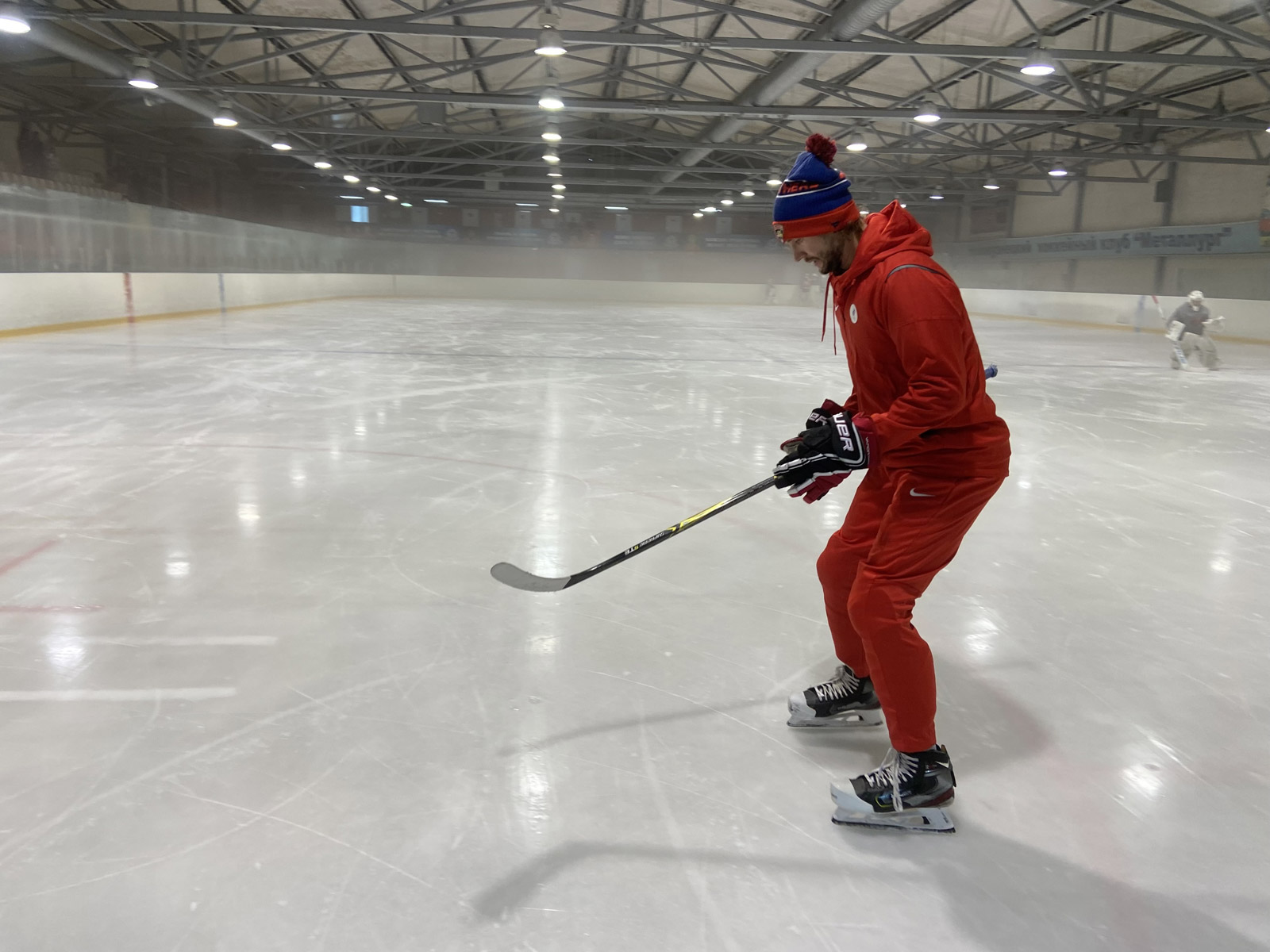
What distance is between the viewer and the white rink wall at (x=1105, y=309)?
1725cm

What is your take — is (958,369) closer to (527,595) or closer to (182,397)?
(527,595)

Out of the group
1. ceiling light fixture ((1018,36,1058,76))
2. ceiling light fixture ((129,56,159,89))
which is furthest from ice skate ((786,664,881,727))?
ceiling light fixture ((129,56,159,89))

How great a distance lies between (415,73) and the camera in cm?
1647

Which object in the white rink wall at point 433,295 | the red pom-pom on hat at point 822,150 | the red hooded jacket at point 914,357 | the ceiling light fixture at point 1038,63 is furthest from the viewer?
the white rink wall at point 433,295

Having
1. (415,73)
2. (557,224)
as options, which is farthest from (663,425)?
(557,224)

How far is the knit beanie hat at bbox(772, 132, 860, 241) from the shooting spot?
200cm

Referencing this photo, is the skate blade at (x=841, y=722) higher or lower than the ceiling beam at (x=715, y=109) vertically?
lower

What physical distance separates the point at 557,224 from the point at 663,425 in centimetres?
2984

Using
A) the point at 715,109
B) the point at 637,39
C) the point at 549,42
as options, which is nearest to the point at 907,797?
the point at 549,42

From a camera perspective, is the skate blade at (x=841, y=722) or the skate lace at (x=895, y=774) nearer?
the skate lace at (x=895, y=774)

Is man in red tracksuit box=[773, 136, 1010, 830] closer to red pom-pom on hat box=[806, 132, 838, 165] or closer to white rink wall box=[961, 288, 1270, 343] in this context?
red pom-pom on hat box=[806, 132, 838, 165]

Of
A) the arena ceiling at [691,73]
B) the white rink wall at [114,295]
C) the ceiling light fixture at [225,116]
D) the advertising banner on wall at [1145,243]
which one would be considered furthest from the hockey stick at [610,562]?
the advertising banner on wall at [1145,243]

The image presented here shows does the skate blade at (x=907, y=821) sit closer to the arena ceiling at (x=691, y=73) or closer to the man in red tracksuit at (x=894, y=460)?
the man in red tracksuit at (x=894, y=460)

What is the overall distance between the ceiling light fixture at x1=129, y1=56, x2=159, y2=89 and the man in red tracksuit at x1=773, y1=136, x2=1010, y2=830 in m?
13.1
